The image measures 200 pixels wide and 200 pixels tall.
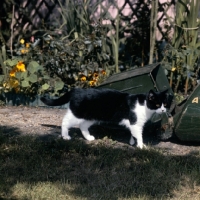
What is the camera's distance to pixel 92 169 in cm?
438

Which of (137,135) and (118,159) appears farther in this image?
(137,135)

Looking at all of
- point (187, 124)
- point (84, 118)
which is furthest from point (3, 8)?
point (187, 124)

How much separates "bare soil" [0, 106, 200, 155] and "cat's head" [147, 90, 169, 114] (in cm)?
41

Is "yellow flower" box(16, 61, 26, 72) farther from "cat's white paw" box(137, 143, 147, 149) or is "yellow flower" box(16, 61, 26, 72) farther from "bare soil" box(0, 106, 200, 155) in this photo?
"cat's white paw" box(137, 143, 147, 149)

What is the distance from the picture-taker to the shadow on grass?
3.94m

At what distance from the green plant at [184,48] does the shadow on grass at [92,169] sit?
8.55 ft

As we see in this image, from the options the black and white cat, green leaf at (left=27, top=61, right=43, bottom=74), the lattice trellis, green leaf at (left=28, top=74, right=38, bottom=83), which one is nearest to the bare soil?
the black and white cat

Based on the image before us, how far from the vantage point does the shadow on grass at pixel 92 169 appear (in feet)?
12.9

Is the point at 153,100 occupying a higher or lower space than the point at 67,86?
higher

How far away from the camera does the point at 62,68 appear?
23.0 ft

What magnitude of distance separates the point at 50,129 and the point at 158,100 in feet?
4.45

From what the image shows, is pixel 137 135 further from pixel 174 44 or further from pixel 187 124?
pixel 174 44

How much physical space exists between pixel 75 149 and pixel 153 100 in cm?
90

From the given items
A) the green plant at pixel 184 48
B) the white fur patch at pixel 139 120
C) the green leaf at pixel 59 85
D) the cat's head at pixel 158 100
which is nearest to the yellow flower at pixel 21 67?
the green leaf at pixel 59 85
